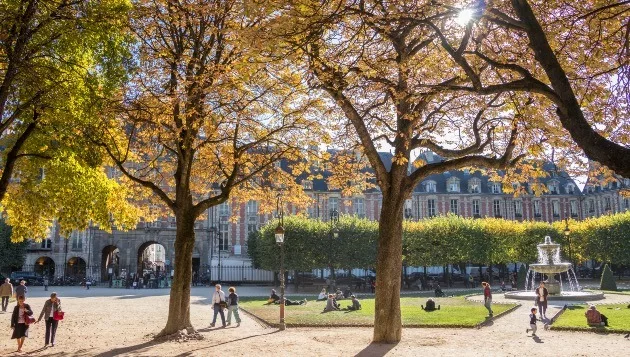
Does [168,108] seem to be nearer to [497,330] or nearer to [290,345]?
[290,345]

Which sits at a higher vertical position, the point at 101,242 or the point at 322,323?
the point at 101,242

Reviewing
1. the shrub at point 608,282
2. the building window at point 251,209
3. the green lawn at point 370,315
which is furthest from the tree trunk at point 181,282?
the building window at point 251,209

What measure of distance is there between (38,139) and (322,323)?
10.7m

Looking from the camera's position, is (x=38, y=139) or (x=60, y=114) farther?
(x=38, y=139)

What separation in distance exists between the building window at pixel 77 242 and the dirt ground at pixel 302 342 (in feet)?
111

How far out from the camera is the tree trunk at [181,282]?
15.3 metres

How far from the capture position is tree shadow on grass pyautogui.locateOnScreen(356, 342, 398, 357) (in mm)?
11914

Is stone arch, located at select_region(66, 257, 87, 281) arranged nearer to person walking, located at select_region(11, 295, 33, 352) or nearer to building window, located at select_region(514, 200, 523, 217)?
person walking, located at select_region(11, 295, 33, 352)

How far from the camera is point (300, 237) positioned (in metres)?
41.0

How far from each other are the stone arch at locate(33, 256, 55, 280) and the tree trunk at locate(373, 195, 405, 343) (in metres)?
48.8

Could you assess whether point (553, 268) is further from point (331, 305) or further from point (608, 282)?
point (331, 305)

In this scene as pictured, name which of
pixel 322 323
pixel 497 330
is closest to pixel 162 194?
pixel 322 323

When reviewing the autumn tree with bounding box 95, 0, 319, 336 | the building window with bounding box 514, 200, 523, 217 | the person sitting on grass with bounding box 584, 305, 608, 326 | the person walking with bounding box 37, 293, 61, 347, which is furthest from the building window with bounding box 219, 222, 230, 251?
the person sitting on grass with bounding box 584, 305, 608, 326

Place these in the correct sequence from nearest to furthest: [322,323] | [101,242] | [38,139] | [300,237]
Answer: [38,139]
[322,323]
[300,237]
[101,242]
